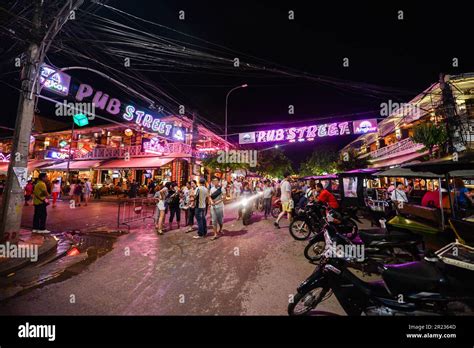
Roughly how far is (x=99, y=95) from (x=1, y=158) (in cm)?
2400

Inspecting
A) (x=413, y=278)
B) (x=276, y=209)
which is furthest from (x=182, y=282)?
(x=276, y=209)

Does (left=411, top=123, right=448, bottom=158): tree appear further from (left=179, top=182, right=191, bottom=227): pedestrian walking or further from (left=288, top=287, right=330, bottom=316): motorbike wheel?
(left=288, top=287, right=330, bottom=316): motorbike wheel

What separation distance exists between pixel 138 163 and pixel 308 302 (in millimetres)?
19624

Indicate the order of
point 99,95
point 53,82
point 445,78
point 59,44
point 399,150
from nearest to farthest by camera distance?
1. point 59,44
2. point 53,82
3. point 99,95
4. point 445,78
5. point 399,150

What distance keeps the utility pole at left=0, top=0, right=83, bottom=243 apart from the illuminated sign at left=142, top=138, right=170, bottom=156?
11746 millimetres

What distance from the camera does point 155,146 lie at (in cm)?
1877

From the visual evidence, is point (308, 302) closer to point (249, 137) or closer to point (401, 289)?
point (401, 289)

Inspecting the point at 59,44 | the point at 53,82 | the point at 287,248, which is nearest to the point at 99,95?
the point at 53,82

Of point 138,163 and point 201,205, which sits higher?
point 138,163

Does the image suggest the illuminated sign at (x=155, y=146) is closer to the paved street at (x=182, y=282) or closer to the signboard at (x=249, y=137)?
the signboard at (x=249, y=137)

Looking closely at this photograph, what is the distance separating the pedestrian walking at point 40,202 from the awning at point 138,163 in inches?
422
